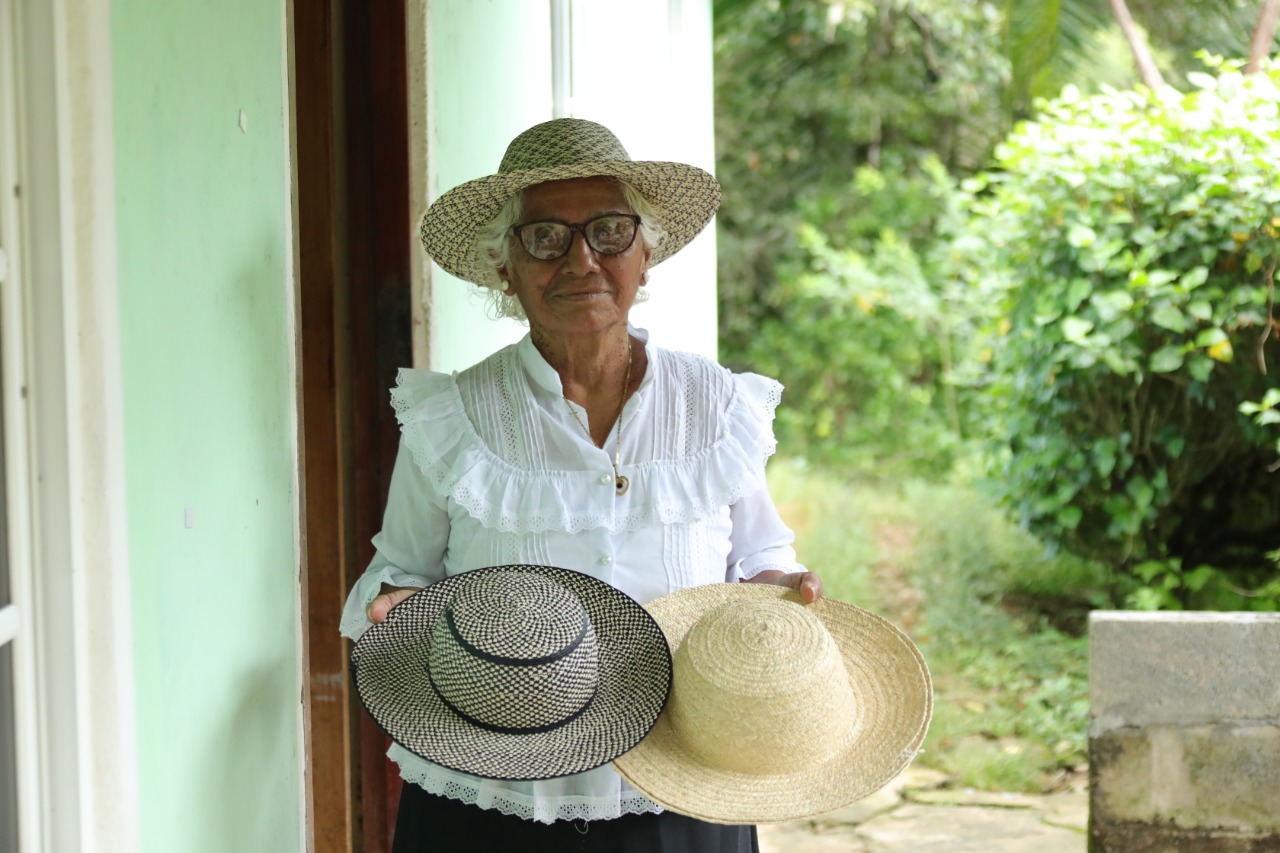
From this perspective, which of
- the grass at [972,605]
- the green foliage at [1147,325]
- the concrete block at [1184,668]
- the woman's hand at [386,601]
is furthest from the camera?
the grass at [972,605]

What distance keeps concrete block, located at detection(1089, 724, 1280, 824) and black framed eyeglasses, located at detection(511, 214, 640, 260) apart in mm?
2238

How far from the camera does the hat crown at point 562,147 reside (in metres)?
2.11

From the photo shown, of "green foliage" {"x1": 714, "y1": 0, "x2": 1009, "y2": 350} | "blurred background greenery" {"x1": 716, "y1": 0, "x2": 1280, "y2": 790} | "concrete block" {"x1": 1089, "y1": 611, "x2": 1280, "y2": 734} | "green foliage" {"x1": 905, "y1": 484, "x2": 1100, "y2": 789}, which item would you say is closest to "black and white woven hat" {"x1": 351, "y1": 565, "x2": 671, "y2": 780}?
"concrete block" {"x1": 1089, "y1": 611, "x2": 1280, "y2": 734}

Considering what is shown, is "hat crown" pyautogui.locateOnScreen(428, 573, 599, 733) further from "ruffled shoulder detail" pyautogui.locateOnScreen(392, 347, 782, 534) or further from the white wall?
the white wall

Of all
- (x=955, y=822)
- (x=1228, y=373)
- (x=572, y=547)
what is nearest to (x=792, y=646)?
(x=572, y=547)

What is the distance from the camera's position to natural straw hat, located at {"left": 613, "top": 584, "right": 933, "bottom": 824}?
1.90m

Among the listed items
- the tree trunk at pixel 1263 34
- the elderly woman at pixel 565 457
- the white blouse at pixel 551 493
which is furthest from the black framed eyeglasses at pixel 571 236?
the tree trunk at pixel 1263 34

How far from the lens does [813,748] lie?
1935 millimetres

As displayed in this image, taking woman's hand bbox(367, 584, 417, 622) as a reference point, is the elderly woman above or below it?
above

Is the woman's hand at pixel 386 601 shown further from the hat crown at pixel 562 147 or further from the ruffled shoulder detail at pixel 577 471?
the hat crown at pixel 562 147

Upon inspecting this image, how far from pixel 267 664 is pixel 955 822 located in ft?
10.3

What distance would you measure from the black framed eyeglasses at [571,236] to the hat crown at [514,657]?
0.57 metres

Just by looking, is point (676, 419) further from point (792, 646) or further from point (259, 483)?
point (259, 483)

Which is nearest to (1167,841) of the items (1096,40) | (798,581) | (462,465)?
(798,581)
